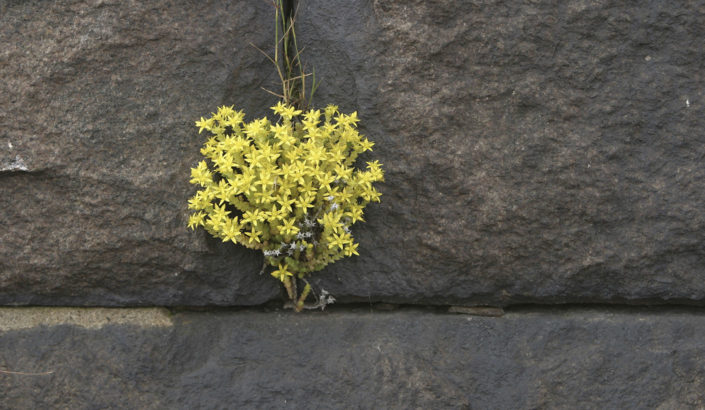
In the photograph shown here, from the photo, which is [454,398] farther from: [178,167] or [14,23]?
[14,23]

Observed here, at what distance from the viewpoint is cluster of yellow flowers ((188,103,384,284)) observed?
2.03 meters

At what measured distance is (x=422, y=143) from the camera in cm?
217

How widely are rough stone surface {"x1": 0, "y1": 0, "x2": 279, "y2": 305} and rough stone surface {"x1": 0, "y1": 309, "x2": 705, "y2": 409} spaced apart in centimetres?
16

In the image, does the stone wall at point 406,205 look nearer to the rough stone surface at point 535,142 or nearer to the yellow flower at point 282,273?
the rough stone surface at point 535,142

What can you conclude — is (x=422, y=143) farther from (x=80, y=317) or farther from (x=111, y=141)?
(x=80, y=317)

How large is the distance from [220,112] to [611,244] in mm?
1255

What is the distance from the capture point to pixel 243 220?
6.67 feet

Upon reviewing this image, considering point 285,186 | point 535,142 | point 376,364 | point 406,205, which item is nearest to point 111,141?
point 285,186

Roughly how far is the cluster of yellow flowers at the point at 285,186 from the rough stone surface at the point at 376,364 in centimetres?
28

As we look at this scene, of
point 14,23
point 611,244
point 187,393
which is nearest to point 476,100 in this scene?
point 611,244

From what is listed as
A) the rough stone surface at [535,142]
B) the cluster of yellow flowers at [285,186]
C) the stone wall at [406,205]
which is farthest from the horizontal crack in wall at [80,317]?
the rough stone surface at [535,142]

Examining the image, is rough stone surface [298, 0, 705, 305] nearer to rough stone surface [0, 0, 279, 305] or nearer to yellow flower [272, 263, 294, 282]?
yellow flower [272, 263, 294, 282]

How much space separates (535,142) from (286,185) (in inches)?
30.2

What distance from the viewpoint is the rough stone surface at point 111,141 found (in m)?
2.12
